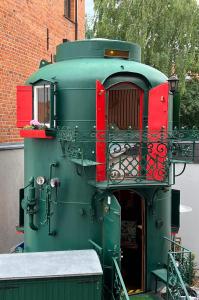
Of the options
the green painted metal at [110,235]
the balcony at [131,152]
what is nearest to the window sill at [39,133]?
the balcony at [131,152]

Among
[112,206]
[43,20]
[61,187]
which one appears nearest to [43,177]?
[61,187]

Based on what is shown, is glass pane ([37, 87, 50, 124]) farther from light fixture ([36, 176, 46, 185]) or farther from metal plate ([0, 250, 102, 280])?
metal plate ([0, 250, 102, 280])

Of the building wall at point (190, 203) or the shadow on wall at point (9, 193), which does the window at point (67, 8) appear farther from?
the building wall at point (190, 203)

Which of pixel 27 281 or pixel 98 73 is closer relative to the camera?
pixel 27 281

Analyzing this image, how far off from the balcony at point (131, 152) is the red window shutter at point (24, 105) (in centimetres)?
105

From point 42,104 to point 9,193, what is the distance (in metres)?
3.91

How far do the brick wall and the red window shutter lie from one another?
281 centimetres

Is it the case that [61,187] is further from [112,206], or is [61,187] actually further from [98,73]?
[98,73]

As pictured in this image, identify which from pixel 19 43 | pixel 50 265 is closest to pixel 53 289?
pixel 50 265

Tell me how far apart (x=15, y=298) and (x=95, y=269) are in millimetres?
1400

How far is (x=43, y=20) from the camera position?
47.6ft

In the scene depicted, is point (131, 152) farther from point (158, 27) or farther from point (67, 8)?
point (158, 27)

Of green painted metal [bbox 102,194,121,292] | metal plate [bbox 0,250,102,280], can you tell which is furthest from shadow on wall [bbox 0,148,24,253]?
green painted metal [bbox 102,194,121,292]

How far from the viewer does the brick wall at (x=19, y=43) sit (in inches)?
480
